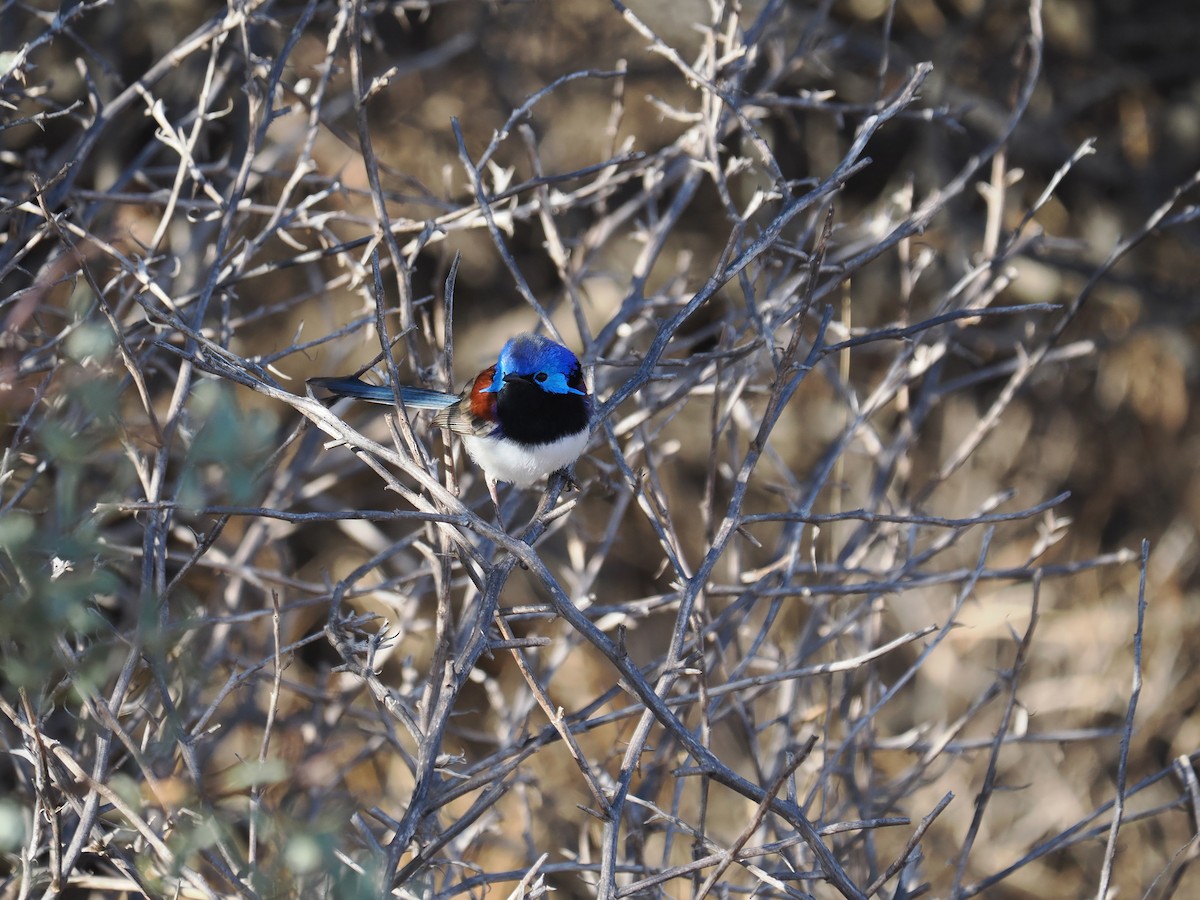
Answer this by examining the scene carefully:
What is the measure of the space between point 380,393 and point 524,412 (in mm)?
546

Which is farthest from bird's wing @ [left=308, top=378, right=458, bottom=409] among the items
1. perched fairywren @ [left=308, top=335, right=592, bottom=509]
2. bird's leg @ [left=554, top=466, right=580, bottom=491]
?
bird's leg @ [left=554, top=466, right=580, bottom=491]

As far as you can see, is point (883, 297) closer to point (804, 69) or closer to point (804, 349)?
point (804, 69)

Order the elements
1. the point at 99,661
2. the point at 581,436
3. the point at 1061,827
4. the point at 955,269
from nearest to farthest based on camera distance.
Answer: the point at 99,661 → the point at 581,436 → the point at 1061,827 → the point at 955,269

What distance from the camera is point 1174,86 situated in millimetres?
7242

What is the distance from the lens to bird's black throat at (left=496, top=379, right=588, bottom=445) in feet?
10.6

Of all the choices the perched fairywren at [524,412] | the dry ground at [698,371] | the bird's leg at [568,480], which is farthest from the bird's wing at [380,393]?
the bird's leg at [568,480]

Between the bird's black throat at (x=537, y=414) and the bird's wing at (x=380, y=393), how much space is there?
19 centimetres

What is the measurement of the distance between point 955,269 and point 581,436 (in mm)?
4570

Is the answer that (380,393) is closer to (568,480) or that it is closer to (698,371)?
(568,480)

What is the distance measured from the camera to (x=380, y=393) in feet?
11.7

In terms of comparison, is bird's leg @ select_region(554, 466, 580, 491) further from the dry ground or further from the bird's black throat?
the bird's black throat

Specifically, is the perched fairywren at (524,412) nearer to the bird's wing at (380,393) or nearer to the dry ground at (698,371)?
the bird's wing at (380,393)

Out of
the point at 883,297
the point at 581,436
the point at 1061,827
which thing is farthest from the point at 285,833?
the point at 883,297

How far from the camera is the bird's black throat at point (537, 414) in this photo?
3229 mm
